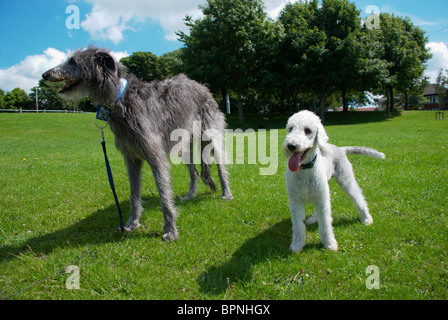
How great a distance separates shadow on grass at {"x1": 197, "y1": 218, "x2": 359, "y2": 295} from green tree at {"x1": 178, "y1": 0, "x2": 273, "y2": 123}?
25814mm

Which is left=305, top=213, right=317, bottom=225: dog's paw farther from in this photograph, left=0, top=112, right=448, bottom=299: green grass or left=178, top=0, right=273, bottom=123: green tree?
left=178, top=0, right=273, bottom=123: green tree

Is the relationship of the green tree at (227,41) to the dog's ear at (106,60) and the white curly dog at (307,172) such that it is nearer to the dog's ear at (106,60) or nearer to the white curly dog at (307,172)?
the dog's ear at (106,60)

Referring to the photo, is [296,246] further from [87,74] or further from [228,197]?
[87,74]

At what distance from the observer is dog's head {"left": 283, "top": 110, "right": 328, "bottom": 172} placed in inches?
123

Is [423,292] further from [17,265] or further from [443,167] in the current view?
[443,167]

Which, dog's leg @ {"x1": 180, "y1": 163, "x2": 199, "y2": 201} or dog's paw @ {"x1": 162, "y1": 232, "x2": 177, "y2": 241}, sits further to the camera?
Result: dog's leg @ {"x1": 180, "y1": 163, "x2": 199, "y2": 201}

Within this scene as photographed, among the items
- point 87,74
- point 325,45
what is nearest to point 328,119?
point 325,45

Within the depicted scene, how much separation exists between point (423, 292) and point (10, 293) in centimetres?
418

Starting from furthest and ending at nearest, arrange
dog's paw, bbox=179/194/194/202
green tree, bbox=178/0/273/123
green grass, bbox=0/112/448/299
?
1. green tree, bbox=178/0/273/123
2. dog's paw, bbox=179/194/194/202
3. green grass, bbox=0/112/448/299

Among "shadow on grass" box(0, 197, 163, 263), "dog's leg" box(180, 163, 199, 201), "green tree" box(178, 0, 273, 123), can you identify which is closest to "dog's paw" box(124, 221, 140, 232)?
"shadow on grass" box(0, 197, 163, 263)

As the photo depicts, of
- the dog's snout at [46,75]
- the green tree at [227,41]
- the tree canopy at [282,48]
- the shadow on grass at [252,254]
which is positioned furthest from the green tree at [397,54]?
the dog's snout at [46,75]

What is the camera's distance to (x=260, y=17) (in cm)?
2997

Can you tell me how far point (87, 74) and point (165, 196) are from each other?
201 centimetres

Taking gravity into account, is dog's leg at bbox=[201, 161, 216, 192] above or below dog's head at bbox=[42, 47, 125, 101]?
below
